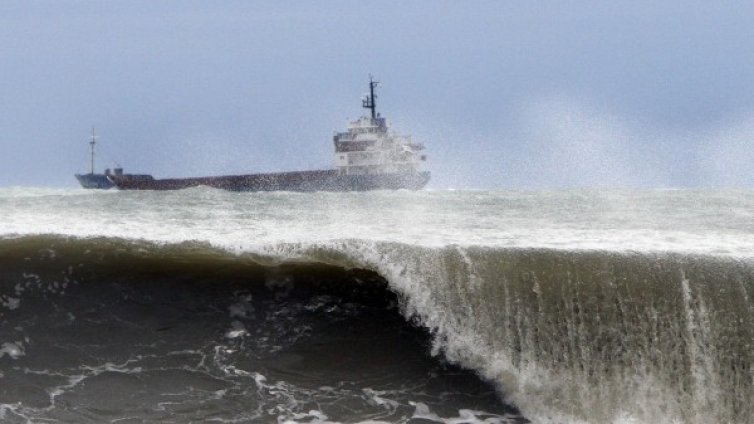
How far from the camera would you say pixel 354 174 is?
Result: 51938mm

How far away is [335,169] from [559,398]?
4651 centimetres

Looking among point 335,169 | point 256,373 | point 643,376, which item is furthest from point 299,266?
point 335,169

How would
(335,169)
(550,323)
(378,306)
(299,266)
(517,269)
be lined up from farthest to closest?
(335,169), (299,266), (378,306), (517,269), (550,323)

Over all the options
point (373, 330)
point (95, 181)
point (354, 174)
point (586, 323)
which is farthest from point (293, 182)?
point (586, 323)

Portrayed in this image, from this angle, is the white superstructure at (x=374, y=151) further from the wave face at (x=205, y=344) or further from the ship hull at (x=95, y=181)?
the wave face at (x=205, y=344)

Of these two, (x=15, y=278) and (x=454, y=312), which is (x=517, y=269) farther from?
(x=15, y=278)

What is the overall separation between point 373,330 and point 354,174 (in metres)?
44.6

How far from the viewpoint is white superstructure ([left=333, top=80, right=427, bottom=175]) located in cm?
5291

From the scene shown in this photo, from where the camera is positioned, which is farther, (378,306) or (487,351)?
(378,306)

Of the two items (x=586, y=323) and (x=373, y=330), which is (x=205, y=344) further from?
(x=586, y=323)

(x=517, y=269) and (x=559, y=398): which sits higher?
(x=517, y=269)

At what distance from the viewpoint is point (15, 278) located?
8211 millimetres

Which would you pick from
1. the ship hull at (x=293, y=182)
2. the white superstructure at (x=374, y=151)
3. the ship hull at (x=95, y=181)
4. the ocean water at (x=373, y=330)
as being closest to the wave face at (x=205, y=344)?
the ocean water at (x=373, y=330)

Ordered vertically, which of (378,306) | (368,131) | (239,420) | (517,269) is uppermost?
(368,131)
